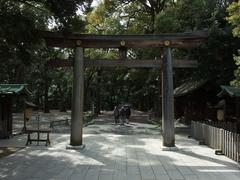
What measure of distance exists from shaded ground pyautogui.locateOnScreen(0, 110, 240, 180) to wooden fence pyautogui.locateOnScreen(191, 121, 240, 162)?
337mm

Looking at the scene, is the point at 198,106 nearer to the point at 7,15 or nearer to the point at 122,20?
the point at 122,20

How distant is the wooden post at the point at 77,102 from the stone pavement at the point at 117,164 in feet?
2.41

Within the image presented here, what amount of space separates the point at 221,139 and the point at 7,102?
1374 cm

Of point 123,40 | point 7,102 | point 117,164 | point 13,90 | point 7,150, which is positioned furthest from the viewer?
point 7,102

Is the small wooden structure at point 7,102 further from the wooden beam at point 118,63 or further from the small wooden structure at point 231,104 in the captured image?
the small wooden structure at point 231,104

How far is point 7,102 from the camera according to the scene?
2511 cm

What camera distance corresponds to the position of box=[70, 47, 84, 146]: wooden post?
18938mm

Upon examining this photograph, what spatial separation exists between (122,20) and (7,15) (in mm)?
31039

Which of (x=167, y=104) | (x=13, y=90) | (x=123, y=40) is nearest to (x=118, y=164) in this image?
(x=167, y=104)

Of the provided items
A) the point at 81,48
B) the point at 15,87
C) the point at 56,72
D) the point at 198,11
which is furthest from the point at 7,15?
the point at 56,72

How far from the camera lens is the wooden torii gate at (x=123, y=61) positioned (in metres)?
18.9

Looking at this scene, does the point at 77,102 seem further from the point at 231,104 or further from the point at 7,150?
the point at 231,104

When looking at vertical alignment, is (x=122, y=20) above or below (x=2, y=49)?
above

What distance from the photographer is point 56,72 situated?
206 ft
